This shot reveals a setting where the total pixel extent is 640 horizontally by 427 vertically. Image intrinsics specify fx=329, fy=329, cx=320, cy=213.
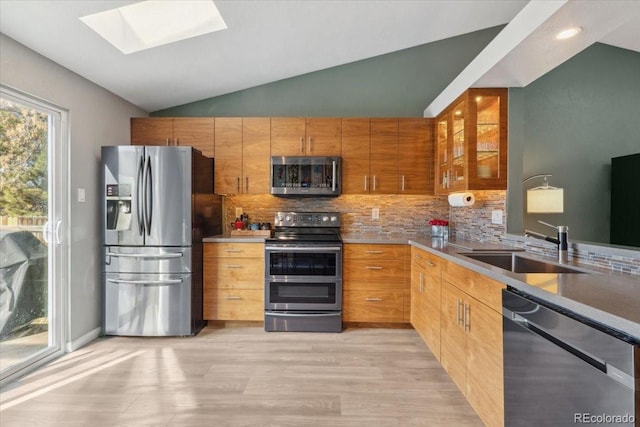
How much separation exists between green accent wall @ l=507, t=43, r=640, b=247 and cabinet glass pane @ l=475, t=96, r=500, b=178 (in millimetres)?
489

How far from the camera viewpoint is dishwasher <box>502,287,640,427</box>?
91cm

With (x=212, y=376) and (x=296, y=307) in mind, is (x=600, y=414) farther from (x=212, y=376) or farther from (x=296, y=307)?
(x=296, y=307)

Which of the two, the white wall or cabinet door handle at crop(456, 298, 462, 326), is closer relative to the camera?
cabinet door handle at crop(456, 298, 462, 326)

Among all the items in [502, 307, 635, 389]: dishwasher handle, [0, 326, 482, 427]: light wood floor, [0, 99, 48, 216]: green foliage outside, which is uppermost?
[0, 99, 48, 216]: green foliage outside

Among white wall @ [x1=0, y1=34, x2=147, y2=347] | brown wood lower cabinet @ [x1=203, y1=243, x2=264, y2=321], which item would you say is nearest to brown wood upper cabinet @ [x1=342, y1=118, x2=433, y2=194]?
brown wood lower cabinet @ [x1=203, y1=243, x2=264, y2=321]

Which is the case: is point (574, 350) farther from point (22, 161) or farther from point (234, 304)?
point (22, 161)

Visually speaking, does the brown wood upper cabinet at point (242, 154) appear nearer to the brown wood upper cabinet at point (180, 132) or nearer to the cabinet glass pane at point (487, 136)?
the brown wood upper cabinet at point (180, 132)

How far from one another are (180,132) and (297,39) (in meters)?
1.55

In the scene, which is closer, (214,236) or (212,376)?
(212,376)

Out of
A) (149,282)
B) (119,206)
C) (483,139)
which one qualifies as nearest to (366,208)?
(483,139)

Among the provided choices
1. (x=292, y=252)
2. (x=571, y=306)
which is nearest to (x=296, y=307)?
(x=292, y=252)

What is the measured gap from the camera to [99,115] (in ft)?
9.83

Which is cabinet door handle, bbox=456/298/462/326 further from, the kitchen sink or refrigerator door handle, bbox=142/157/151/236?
refrigerator door handle, bbox=142/157/151/236

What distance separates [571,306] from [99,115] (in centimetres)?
363
